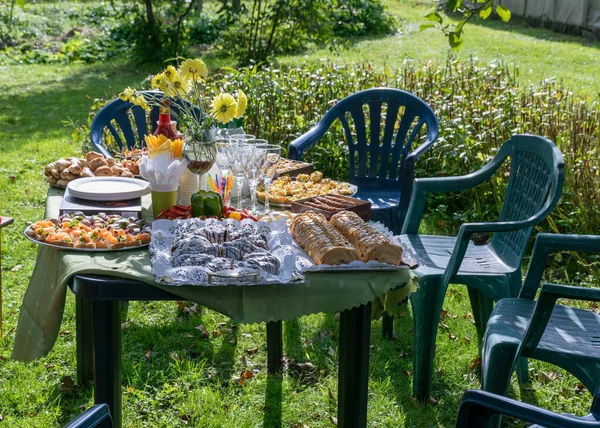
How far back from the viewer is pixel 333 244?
2.43 meters

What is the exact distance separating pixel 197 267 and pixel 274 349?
1.62 m

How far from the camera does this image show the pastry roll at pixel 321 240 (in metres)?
2.37

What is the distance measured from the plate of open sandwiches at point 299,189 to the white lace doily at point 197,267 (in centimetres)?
46

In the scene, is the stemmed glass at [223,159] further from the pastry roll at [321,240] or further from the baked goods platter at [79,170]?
the baked goods platter at [79,170]

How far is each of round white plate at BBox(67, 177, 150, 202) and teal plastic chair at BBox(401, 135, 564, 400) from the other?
1.13m

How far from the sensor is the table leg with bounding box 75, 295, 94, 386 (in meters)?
3.45

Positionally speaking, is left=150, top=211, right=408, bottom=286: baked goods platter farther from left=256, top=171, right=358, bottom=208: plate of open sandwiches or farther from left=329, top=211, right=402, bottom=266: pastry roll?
left=256, top=171, right=358, bottom=208: plate of open sandwiches

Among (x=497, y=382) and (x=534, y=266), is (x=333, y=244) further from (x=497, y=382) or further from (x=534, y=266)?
(x=534, y=266)

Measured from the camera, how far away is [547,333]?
2.91 meters

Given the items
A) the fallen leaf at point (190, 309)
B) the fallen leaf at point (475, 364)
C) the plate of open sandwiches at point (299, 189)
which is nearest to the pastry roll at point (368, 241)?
the plate of open sandwiches at point (299, 189)

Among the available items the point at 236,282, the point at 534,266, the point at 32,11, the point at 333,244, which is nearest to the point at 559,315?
the point at 534,266

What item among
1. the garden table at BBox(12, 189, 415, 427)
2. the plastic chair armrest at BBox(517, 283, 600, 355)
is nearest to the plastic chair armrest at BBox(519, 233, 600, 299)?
the plastic chair armrest at BBox(517, 283, 600, 355)

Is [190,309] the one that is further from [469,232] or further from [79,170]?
[469,232]

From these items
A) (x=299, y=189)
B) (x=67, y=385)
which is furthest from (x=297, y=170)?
(x=67, y=385)
